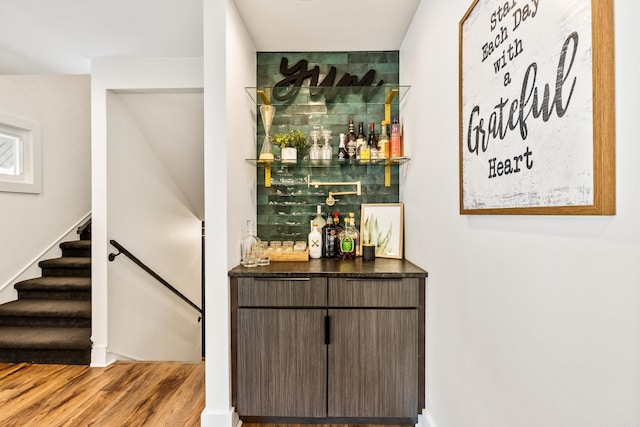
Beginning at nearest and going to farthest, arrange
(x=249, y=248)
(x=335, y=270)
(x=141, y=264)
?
1. (x=335, y=270)
2. (x=249, y=248)
3. (x=141, y=264)

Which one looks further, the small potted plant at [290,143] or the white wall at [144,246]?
the white wall at [144,246]

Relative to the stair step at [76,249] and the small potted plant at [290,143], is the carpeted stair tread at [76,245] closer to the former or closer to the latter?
the stair step at [76,249]

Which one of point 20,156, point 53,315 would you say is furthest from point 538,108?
point 20,156

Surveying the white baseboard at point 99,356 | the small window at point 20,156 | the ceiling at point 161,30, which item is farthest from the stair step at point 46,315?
the ceiling at point 161,30

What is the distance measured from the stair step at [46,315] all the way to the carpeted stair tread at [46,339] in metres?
0.10

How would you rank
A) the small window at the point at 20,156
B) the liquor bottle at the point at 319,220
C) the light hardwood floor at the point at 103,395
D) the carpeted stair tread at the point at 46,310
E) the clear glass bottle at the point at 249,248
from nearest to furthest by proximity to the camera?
the light hardwood floor at the point at 103,395, the clear glass bottle at the point at 249,248, the liquor bottle at the point at 319,220, the carpeted stair tread at the point at 46,310, the small window at the point at 20,156

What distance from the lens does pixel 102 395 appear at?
223 cm

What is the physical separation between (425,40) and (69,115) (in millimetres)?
4100

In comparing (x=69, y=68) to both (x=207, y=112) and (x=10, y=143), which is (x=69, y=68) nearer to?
(x=10, y=143)

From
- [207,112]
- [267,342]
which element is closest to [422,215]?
[267,342]

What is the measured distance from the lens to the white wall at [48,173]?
10.5ft

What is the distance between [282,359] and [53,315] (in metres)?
2.54

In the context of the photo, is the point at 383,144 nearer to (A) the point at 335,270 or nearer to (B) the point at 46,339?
(A) the point at 335,270

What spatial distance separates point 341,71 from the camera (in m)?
2.52
